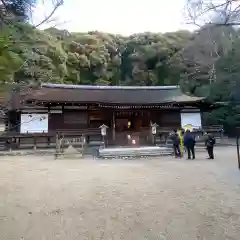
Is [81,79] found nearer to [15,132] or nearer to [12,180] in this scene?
[15,132]

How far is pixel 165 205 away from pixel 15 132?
45.7 feet

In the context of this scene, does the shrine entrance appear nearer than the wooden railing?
No

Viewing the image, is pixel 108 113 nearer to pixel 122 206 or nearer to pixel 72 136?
pixel 72 136

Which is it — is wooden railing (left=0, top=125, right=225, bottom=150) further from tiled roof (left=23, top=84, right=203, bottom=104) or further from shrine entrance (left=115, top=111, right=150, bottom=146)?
tiled roof (left=23, top=84, right=203, bottom=104)

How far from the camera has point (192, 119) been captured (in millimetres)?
20578

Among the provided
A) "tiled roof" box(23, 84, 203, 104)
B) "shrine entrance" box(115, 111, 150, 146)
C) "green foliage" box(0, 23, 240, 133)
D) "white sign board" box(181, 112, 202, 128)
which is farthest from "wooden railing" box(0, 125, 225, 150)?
"green foliage" box(0, 23, 240, 133)

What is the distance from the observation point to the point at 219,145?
1864 centimetres

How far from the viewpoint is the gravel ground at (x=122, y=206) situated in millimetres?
3943

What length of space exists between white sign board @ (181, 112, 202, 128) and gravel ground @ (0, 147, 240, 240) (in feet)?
39.5

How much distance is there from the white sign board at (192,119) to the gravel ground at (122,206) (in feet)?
39.5

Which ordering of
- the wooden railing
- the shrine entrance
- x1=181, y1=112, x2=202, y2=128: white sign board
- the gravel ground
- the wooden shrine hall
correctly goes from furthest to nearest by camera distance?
x1=181, y1=112, x2=202, y2=128: white sign board
the shrine entrance
the wooden shrine hall
the wooden railing
the gravel ground

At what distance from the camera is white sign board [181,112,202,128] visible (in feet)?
67.2

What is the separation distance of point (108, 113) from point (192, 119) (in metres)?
6.53

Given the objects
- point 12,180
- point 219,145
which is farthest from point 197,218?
point 219,145
